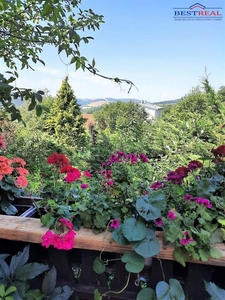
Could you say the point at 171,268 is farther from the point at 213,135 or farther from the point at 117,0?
the point at 117,0

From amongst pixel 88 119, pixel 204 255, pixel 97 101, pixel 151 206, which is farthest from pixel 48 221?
pixel 97 101

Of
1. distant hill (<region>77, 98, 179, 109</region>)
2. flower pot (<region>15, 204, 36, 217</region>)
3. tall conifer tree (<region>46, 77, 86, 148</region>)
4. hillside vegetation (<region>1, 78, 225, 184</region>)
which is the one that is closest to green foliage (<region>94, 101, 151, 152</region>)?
hillside vegetation (<region>1, 78, 225, 184</region>)

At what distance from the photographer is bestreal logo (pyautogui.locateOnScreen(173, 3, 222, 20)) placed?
12.0ft

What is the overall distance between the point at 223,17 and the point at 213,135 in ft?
6.48

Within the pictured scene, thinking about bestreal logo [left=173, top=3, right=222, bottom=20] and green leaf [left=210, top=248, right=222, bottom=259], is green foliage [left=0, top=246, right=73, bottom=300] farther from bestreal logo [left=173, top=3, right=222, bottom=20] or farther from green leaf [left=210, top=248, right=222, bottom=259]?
bestreal logo [left=173, top=3, right=222, bottom=20]

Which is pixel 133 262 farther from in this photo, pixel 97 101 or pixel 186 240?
pixel 97 101

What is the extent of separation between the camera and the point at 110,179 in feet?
2.54

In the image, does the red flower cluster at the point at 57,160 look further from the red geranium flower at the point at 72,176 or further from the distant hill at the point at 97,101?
the distant hill at the point at 97,101

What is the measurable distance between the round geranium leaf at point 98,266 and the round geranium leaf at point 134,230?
0.12 metres

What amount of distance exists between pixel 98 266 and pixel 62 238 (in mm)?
123

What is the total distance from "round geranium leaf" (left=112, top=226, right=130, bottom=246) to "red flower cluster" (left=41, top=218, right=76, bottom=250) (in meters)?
0.10

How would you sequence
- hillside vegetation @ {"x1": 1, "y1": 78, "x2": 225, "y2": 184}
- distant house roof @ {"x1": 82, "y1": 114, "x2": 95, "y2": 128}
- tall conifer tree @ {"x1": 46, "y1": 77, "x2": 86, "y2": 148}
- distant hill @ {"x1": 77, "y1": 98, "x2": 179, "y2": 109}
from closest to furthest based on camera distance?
hillside vegetation @ {"x1": 1, "y1": 78, "x2": 225, "y2": 184}
tall conifer tree @ {"x1": 46, "y1": 77, "x2": 86, "y2": 148}
distant hill @ {"x1": 77, "y1": 98, "x2": 179, "y2": 109}
distant house roof @ {"x1": 82, "y1": 114, "x2": 95, "y2": 128}

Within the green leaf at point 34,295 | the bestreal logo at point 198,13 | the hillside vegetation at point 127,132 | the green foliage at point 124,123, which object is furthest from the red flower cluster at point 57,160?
the bestreal logo at point 198,13

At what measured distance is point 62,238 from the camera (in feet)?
2.00
